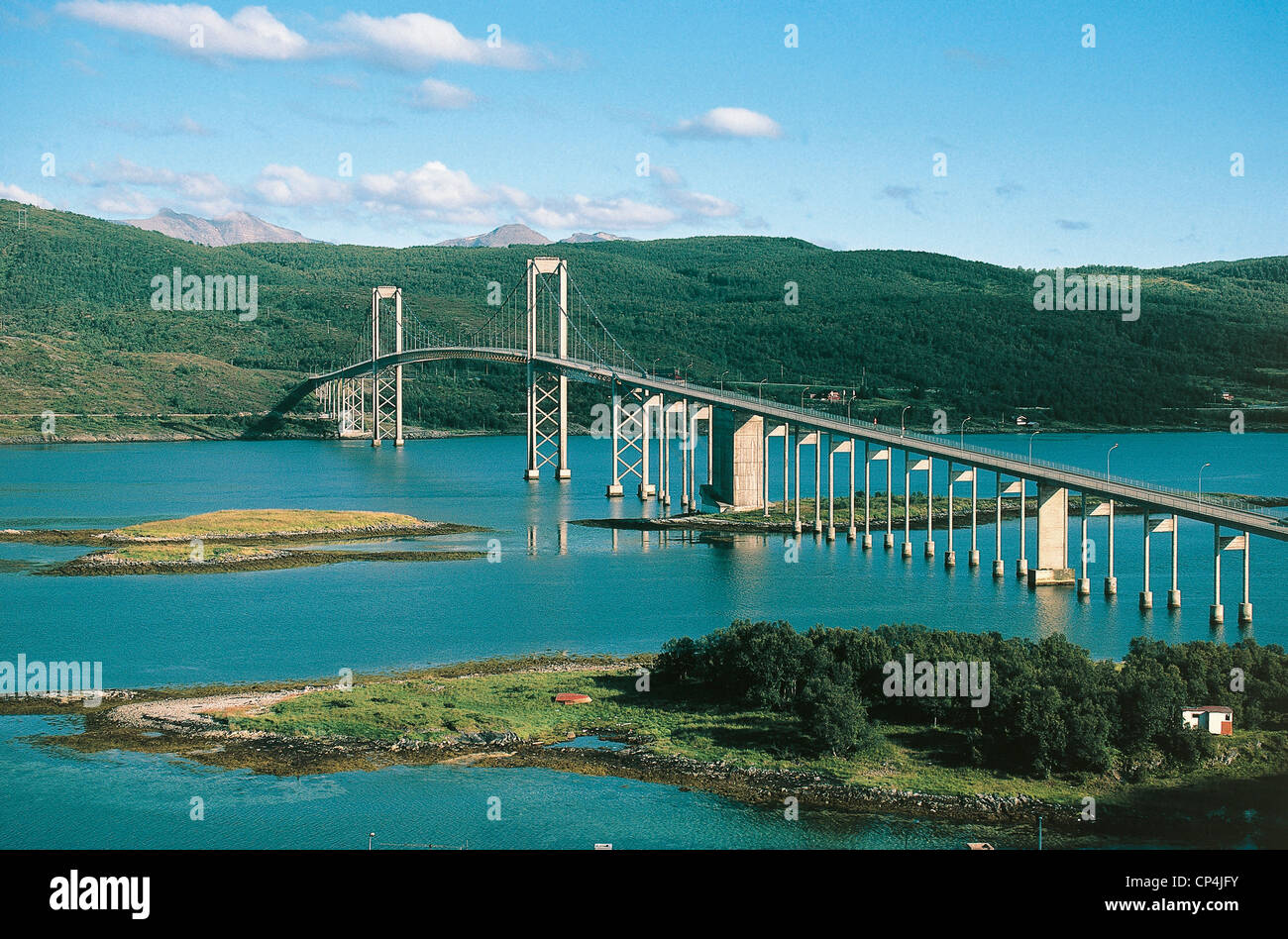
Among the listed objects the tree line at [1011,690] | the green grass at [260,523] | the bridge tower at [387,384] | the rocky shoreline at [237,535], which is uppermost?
the bridge tower at [387,384]

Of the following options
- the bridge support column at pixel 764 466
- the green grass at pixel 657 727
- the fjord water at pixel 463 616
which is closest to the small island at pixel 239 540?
the fjord water at pixel 463 616

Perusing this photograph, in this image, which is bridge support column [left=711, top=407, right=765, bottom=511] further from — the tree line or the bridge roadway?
the tree line

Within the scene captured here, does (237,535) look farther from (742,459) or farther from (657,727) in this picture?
(657,727)

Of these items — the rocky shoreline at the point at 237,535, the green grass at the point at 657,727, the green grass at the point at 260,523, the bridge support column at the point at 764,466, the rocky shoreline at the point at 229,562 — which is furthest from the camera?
the bridge support column at the point at 764,466

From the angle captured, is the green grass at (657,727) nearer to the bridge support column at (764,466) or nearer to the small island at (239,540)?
the small island at (239,540)

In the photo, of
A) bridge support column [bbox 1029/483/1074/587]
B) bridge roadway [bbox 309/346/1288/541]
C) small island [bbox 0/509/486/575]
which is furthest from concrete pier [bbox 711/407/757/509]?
bridge support column [bbox 1029/483/1074/587]

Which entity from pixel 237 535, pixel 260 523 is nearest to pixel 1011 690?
pixel 237 535

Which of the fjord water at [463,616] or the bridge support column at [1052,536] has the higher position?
the bridge support column at [1052,536]
